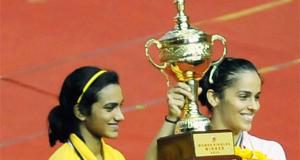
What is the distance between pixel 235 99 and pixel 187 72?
25 cm

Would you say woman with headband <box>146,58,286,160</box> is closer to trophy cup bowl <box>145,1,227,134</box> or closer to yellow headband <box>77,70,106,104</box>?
trophy cup bowl <box>145,1,227,134</box>

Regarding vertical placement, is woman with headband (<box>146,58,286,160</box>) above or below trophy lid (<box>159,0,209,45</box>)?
below

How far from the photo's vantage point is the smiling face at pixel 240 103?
4.19 metres

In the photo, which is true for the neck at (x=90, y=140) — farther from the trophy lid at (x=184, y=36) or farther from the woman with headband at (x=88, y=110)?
the trophy lid at (x=184, y=36)

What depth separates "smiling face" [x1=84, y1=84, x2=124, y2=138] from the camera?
157 inches

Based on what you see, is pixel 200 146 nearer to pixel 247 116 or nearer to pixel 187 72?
pixel 187 72

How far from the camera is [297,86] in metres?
6.50

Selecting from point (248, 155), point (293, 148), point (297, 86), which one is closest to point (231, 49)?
point (297, 86)

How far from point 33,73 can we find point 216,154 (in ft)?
8.61

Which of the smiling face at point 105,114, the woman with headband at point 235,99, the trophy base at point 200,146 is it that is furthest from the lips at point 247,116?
the smiling face at point 105,114

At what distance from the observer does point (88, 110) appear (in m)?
3.99

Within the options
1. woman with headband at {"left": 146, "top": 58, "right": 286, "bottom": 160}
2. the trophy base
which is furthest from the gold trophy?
woman with headband at {"left": 146, "top": 58, "right": 286, "bottom": 160}

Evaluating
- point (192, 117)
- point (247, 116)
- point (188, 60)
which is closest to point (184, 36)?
point (188, 60)

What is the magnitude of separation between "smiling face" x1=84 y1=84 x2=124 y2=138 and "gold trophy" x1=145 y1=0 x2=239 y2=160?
5.9 inches
